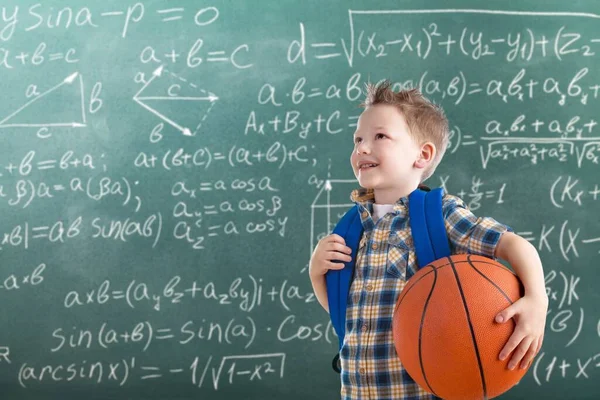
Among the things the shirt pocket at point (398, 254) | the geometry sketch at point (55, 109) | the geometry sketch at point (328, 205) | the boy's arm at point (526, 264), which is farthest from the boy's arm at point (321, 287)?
the geometry sketch at point (55, 109)

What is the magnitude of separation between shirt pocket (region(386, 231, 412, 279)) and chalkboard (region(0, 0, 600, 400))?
4.48 feet

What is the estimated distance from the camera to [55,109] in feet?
8.96

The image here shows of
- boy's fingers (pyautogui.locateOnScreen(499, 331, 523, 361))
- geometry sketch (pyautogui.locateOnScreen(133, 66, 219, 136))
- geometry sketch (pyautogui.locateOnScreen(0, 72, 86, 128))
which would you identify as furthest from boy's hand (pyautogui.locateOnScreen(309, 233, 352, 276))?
geometry sketch (pyautogui.locateOnScreen(0, 72, 86, 128))

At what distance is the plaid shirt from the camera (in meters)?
1.29

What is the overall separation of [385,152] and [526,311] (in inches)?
16.2

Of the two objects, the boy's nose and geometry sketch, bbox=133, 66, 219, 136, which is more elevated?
geometry sketch, bbox=133, 66, 219, 136

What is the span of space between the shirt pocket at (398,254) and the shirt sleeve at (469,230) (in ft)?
0.28

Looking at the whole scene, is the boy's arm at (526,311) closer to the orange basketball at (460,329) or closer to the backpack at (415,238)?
the orange basketball at (460,329)

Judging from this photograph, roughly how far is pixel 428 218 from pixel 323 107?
1499 mm

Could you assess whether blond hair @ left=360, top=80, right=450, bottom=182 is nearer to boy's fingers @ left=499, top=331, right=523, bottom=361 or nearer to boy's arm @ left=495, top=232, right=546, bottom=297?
boy's arm @ left=495, top=232, right=546, bottom=297

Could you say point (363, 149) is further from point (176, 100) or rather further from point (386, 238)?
point (176, 100)

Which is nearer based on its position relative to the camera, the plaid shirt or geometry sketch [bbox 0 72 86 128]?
the plaid shirt

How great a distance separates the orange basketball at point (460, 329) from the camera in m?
1.10

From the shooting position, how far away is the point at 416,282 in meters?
1.19
